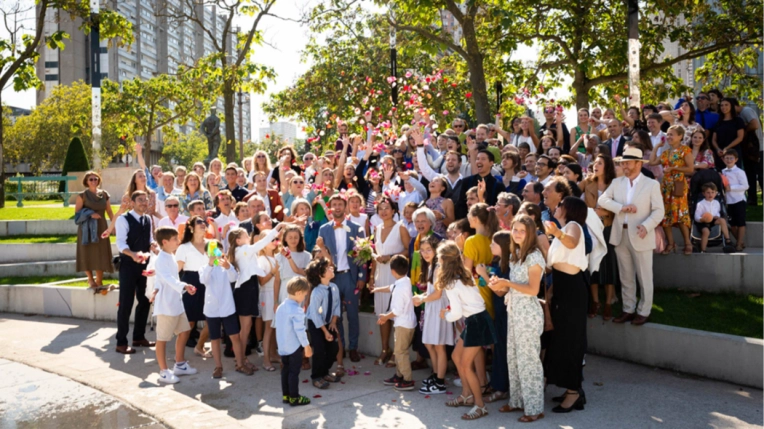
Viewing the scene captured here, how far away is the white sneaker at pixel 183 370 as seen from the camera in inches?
352

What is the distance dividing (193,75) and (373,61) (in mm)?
8341

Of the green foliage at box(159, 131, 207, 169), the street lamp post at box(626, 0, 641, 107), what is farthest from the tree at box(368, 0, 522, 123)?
the green foliage at box(159, 131, 207, 169)

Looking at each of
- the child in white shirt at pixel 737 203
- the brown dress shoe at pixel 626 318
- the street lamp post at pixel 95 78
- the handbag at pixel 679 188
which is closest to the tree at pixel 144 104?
the street lamp post at pixel 95 78

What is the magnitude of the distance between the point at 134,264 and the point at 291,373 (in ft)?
13.6

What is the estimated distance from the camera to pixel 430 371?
28.8ft

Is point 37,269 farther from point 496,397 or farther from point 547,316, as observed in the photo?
point 547,316

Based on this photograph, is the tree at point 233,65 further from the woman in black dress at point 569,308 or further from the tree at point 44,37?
the woman in black dress at point 569,308

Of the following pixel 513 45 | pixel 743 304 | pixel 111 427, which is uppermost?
pixel 513 45

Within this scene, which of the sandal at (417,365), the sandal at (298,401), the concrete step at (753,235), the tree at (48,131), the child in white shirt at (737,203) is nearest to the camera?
the sandal at (298,401)

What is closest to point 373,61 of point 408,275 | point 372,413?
point 408,275

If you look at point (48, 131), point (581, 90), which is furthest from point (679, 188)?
point (48, 131)

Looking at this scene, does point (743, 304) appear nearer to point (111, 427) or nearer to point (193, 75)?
point (111, 427)

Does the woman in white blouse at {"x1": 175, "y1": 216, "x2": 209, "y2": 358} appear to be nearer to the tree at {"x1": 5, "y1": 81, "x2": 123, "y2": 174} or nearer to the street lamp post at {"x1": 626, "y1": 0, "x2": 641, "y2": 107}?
the street lamp post at {"x1": 626, "y1": 0, "x2": 641, "y2": 107}

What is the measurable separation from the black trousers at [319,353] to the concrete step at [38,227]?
42.4 ft
